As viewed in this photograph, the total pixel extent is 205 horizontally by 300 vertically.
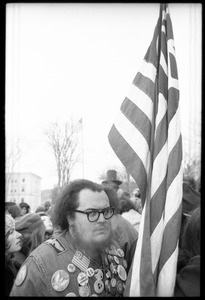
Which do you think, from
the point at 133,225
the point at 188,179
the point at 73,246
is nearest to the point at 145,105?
the point at 188,179

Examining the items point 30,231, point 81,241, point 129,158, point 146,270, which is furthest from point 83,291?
point 129,158

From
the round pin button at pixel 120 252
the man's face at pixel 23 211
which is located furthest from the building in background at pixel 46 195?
the round pin button at pixel 120 252

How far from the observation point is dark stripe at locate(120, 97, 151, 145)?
240 centimetres

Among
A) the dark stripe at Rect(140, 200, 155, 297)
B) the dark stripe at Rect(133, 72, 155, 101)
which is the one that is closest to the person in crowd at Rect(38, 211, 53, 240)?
the dark stripe at Rect(140, 200, 155, 297)

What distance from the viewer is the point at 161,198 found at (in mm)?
2322

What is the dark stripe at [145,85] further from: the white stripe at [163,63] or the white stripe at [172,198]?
the white stripe at [172,198]

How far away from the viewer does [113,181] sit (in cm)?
246

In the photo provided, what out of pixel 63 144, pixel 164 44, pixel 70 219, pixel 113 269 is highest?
pixel 164 44

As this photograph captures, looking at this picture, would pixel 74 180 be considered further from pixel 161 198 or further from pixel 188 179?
pixel 188 179

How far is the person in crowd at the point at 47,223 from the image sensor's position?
2402mm

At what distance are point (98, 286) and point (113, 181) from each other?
2.29ft

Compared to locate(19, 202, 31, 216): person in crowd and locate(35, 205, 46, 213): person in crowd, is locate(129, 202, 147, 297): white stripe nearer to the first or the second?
locate(35, 205, 46, 213): person in crowd

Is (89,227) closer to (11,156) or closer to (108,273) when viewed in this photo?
(108,273)

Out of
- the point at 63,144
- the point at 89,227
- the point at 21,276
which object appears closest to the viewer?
the point at 21,276
